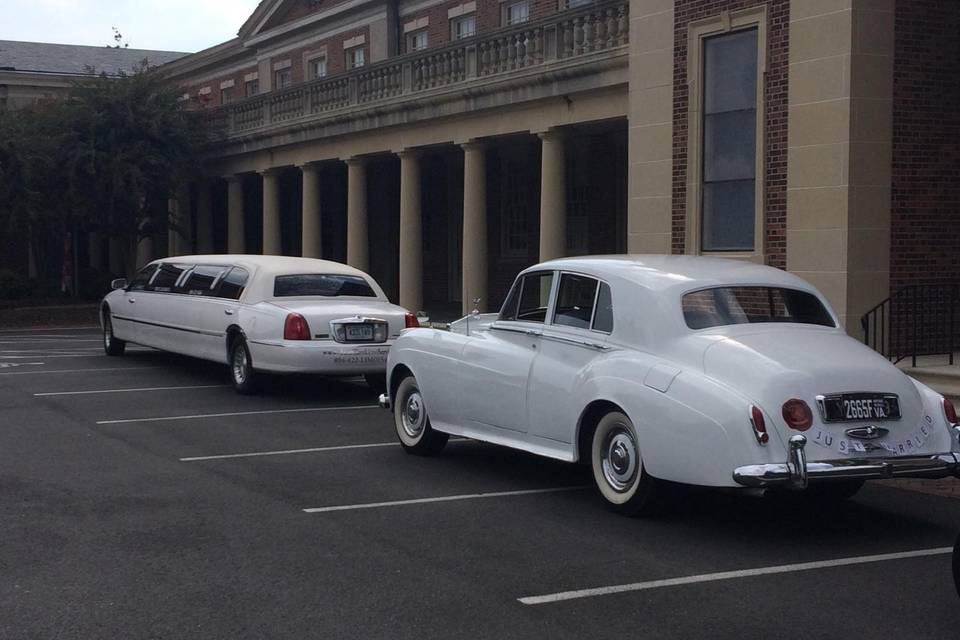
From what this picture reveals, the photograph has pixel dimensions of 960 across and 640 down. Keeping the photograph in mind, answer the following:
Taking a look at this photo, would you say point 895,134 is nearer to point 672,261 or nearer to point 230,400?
point 672,261

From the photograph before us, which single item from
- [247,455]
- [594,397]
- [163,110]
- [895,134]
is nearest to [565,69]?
[895,134]

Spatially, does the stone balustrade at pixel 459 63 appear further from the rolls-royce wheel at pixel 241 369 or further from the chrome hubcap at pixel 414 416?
the chrome hubcap at pixel 414 416

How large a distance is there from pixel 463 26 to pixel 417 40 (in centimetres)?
202

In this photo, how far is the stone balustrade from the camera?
19312 mm

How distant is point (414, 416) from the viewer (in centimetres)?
1059

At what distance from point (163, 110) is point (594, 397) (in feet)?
94.5

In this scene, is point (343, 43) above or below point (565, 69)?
above

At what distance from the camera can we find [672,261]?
888 cm

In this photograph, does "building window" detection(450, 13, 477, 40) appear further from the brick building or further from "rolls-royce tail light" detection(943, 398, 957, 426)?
"rolls-royce tail light" detection(943, 398, 957, 426)

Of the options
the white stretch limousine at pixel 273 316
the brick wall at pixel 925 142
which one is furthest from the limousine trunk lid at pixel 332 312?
the brick wall at pixel 925 142

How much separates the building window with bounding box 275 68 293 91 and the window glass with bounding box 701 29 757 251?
23.3 meters

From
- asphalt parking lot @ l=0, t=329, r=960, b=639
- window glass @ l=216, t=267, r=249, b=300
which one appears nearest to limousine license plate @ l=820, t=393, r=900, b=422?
asphalt parking lot @ l=0, t=329, r=960, b=639

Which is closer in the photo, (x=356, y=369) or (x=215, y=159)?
(x=356, y=369)

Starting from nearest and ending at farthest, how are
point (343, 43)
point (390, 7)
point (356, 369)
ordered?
point (356, 369) < point (390, 7) < point (343, 43)
